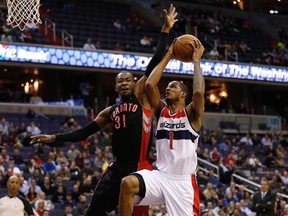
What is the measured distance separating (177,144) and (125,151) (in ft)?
2.48

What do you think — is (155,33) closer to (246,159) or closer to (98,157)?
(246,159)

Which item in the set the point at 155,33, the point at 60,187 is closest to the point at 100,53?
the point at 155,33

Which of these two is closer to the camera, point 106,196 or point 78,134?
point 106,196

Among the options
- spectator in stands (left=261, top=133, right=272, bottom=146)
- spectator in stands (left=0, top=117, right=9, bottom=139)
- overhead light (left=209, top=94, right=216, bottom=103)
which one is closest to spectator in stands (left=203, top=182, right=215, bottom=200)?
spectator in stands (left=0, top=117, right=9, bottom=139)

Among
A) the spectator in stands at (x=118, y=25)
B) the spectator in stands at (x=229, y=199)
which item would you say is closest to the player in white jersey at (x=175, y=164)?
the spectator in stands at (x=229, y=199)

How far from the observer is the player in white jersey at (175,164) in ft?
22.3

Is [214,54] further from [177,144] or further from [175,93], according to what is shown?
[177,144]

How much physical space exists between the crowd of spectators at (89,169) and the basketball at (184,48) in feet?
21.2

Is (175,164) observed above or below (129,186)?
above

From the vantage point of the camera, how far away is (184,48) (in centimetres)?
720

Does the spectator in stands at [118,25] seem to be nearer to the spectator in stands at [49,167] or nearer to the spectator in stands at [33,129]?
the spectator in stands at [33,129]

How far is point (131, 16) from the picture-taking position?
30641mm

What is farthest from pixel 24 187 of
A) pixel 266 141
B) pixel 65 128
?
pixel 266 141

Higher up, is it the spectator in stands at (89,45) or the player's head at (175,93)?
the spectator in stands at (89,45)
